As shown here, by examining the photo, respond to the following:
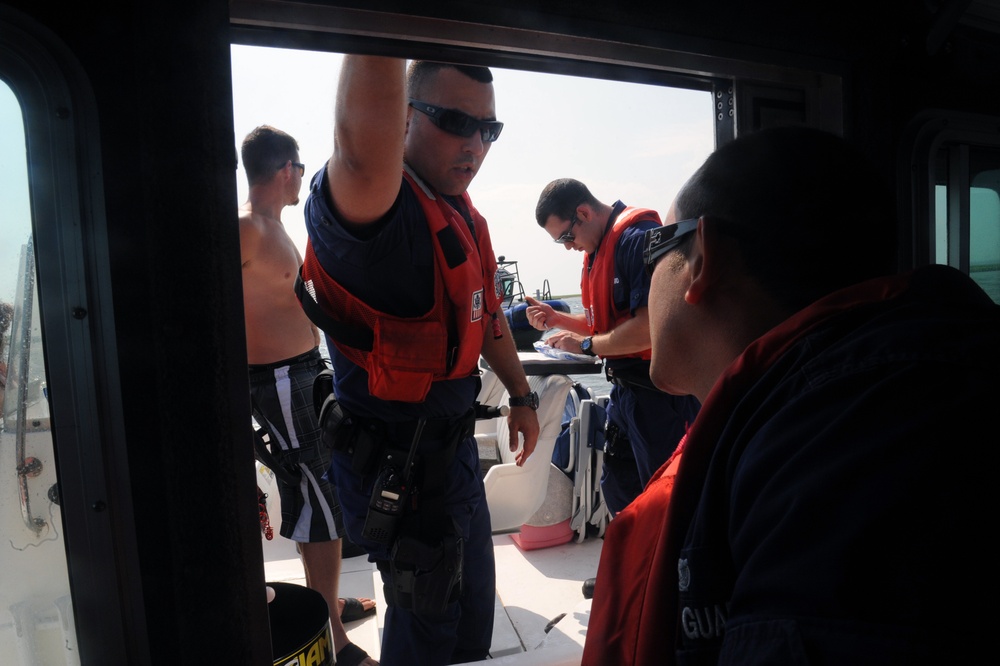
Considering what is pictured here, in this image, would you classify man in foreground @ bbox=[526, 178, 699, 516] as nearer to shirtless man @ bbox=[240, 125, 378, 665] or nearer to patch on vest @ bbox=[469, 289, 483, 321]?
patch on vest @ bbox=[469, 289, 483, 321]

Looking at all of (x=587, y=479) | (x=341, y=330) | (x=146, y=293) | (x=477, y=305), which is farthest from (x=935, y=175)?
(x=587, y=479)

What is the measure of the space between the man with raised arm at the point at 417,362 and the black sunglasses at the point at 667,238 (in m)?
0.71

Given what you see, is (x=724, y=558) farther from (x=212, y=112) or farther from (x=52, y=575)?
(x=52, y=575)

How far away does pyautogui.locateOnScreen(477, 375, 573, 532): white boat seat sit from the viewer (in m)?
3.47

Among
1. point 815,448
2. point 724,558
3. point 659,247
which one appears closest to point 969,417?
point 815,448

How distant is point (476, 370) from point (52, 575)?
1280mm

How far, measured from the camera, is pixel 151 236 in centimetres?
82

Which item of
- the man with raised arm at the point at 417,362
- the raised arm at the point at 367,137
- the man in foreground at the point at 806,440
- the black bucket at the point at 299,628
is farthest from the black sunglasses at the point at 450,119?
the black bucket at the point at 299,628

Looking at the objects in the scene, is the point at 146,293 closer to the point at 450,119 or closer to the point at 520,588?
the point at 450,119

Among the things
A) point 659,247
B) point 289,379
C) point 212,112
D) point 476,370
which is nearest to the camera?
point 212,112

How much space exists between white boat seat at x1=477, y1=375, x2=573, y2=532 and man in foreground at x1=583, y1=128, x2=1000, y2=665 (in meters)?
2.49

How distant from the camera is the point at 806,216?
0.89 meters

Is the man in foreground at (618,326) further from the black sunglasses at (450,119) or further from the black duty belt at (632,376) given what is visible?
the black sunglasses at (450,119)

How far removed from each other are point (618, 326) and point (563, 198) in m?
0.81
